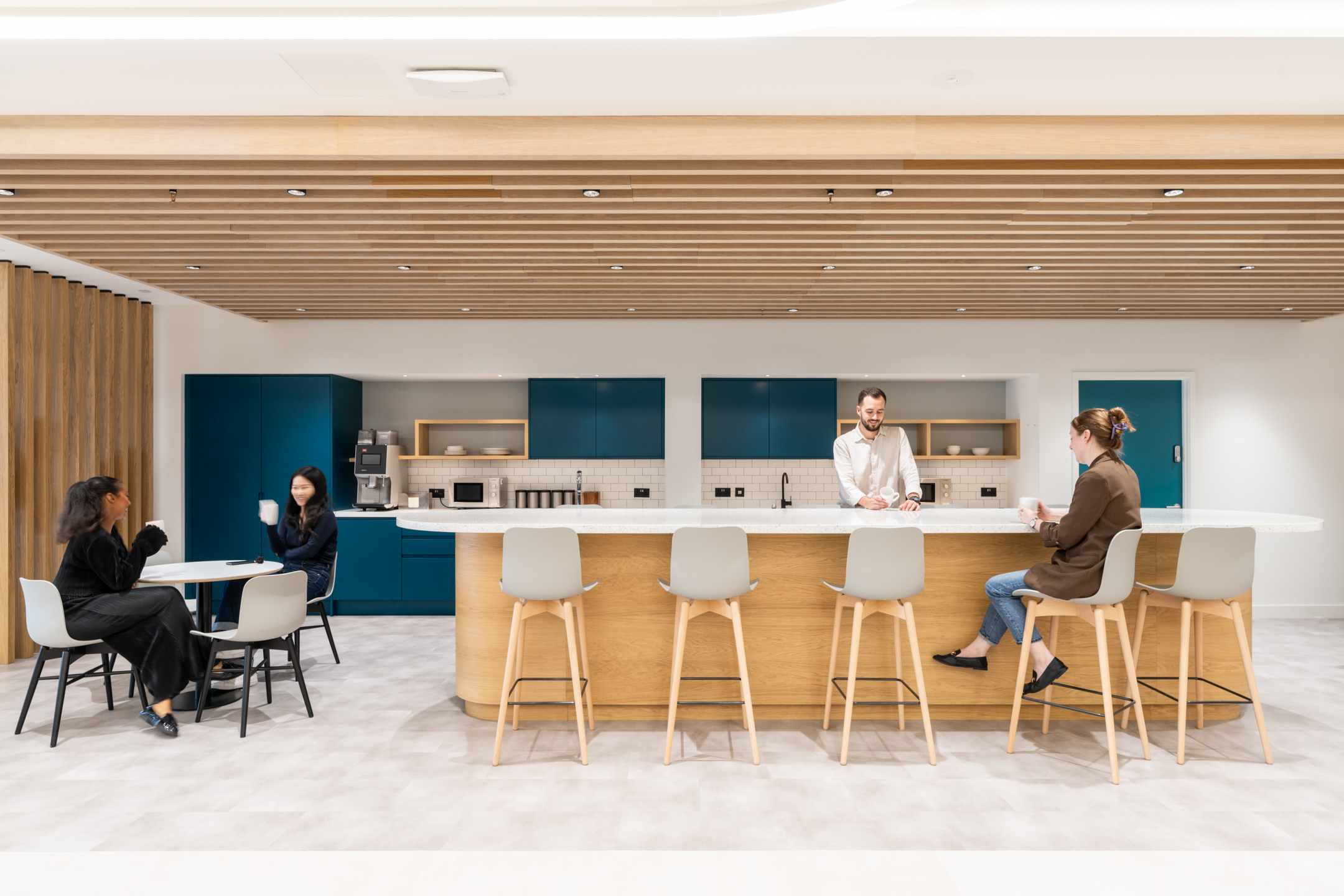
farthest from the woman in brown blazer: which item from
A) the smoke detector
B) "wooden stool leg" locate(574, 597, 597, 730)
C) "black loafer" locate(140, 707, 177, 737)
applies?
"black loafer" locate(140, 707, 177, 737)

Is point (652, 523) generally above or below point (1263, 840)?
above

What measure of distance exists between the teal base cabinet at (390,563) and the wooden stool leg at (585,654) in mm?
3069

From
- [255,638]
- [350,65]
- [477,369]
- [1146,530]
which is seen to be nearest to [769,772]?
[1146,530]

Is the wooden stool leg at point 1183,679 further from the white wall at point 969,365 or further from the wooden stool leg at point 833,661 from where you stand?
the white wall at point 969,365

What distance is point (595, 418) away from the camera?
6637 mm

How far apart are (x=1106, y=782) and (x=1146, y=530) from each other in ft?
3.57

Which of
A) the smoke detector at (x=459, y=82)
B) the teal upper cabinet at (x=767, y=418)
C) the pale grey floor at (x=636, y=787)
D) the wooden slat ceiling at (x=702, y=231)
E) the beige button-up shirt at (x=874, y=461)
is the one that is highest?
the smoke detector at (x=459, y=82)

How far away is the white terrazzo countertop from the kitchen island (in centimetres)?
5

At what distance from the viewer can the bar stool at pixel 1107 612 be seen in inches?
120

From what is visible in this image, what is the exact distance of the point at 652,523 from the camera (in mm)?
3279

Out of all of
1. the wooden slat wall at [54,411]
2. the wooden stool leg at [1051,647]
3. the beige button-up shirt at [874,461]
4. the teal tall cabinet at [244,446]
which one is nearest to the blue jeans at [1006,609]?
the wooden stool leg at [1051,647]

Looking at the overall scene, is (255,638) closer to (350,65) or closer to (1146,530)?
(350,65)

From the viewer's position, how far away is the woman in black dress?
3.49m

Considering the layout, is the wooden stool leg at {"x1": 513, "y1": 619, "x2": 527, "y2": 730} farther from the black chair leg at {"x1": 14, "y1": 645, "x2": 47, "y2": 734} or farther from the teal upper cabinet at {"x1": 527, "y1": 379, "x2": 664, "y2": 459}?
the teal upper cabinet at {"x1": 527, "y1": 379, "x2": 664, "y2": 459}
